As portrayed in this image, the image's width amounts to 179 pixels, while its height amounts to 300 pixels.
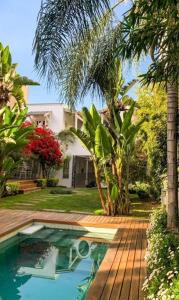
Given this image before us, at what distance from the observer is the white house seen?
29219 millimetres

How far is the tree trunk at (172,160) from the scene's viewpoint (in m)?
7.38

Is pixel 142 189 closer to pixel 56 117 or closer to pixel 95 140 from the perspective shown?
pixel 95 140

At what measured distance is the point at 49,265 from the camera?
26.6 ft

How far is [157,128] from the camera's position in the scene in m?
14.8

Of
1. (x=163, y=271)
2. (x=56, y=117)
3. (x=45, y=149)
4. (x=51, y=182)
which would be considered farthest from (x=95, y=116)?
(x=56, y=117)

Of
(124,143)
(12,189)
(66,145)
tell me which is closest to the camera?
(124,143)

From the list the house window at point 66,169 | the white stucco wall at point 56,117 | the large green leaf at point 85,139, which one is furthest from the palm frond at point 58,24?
the white stucco wall at point 56,117

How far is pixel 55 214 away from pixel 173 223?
20.5 feet

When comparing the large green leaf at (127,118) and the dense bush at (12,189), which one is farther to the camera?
the dense bush at (12,189)

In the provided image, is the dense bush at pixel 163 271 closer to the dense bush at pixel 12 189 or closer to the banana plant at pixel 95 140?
the banana plant at pixel 95 140

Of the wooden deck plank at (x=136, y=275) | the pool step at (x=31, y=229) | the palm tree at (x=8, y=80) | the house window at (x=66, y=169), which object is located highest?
the palm tree at (x=8, y=80)

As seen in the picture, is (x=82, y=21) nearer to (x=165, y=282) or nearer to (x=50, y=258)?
(x=165, y=282)

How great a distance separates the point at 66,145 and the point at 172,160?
2198cm

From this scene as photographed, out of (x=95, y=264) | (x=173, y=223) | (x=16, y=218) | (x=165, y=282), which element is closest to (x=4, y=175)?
(x=16, y=218)
